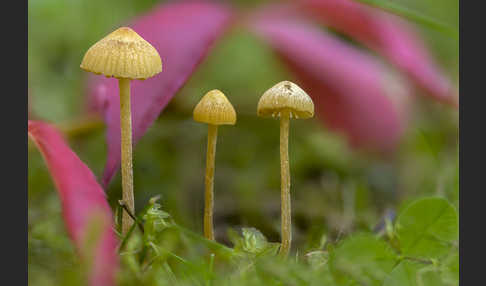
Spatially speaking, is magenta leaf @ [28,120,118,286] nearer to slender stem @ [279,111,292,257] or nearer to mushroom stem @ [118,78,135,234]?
mushroom stem @ [118,78,135,234]

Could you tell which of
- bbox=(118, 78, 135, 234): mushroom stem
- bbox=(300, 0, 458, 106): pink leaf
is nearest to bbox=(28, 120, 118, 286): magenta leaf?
bbox=(118, 78, 135, 234): mushroom stem

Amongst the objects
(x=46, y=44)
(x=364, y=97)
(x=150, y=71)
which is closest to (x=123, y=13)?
(x=46, y=44)

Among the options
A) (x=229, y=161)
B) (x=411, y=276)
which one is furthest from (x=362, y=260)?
(x=229, y=161)

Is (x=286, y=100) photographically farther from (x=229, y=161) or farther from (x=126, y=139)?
(x=229, y=161)

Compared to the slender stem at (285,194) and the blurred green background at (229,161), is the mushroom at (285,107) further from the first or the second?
the blurred green background at (229,161)

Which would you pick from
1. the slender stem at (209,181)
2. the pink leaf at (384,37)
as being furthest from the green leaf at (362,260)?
the pink leaf at (384,37)

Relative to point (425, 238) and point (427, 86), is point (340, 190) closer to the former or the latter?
point (427, 86)
